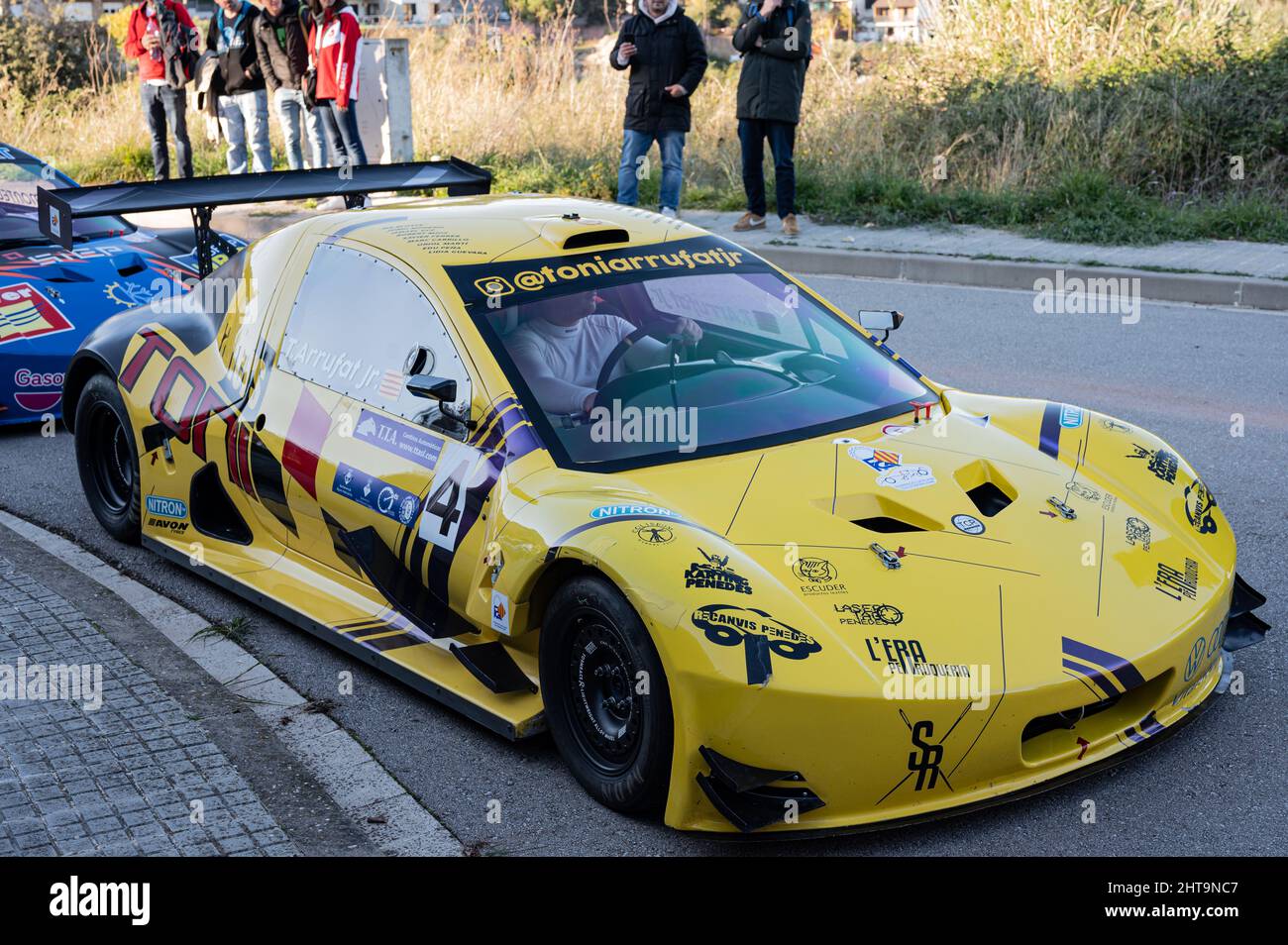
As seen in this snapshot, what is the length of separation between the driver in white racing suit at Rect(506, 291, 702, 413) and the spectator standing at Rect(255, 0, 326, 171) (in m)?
11.1

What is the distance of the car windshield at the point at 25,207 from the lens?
346 inches

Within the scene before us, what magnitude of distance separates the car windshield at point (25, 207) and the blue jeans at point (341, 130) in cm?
530

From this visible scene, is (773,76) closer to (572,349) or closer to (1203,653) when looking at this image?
(572,349)

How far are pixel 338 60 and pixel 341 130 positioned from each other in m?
0.71

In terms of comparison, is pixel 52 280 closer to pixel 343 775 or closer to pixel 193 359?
pixel 193 359

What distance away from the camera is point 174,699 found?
455cm

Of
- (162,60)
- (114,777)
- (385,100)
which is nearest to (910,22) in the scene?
(385,100)

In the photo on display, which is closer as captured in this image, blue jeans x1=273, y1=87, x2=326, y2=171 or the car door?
the car door

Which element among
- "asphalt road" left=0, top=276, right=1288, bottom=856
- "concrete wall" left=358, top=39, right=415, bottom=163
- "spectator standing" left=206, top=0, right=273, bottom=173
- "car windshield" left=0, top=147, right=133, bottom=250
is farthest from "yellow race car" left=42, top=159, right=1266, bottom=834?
"concrete wall" left=358, top=39, right=415, bottom=163

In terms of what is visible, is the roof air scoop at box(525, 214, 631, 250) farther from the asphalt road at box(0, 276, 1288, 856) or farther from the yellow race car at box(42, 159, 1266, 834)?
the asphalt road at box(0, 276, 1288, 856)

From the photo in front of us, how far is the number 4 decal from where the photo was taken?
4.33m

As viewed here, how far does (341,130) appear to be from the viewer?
47.9 feet

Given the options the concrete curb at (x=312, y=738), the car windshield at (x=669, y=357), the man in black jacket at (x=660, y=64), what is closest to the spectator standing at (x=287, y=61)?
the man in black jacket at (x=660, y=64)
